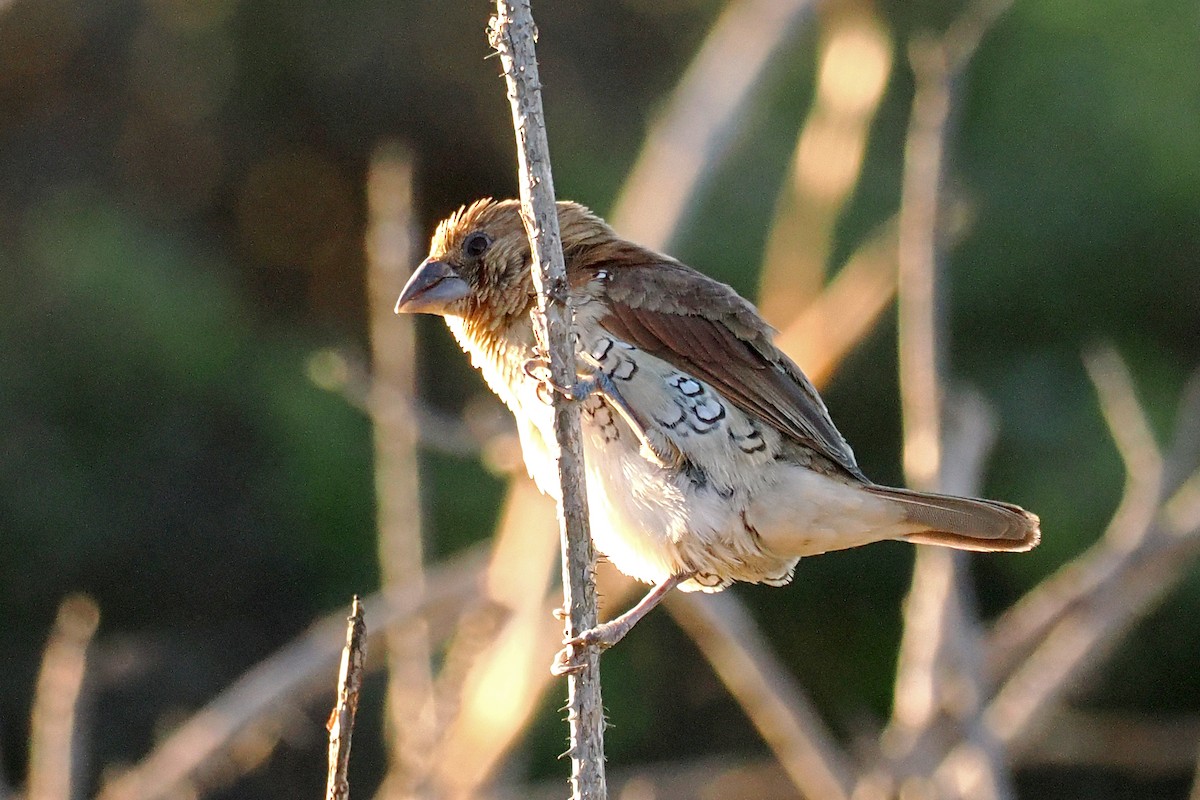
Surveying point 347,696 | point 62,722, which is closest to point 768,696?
point 62,722

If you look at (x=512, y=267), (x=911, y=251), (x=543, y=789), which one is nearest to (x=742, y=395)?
(x=512, y=267)

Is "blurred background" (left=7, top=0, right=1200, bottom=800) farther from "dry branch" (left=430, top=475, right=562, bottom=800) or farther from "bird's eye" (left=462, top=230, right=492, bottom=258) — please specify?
"bird's eye" (left=462, top=230, right=492, bottom=258)

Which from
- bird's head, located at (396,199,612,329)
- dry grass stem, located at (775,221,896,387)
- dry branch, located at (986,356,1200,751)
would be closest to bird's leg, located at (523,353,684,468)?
bird's head, located at (396,199,612,329)

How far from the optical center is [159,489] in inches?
287

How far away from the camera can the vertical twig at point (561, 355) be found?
2168 millimetres

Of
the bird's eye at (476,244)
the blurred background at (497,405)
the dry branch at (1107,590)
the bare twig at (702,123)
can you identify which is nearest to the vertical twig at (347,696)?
the bird's eye at (476,244)

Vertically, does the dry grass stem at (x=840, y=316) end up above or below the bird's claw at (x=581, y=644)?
above

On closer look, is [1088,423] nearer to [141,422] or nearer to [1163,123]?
[1163,123]

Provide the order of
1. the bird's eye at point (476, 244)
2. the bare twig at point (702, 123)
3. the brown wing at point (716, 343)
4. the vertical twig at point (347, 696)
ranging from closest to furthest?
the vertical twig at point (347, 696), the brown wing at point (716, 343), the bird's eye at point (476, 244), the bare twig at point (702, 123)

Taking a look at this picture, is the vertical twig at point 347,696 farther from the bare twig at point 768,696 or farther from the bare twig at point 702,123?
the bare twig at point 702,123

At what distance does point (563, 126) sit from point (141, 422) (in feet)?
8.45

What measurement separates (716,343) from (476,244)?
606mm

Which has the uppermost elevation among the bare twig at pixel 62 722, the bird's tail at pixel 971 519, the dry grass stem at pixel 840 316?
the dry grass stem at pixel 840 316

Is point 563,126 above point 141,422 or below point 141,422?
above
